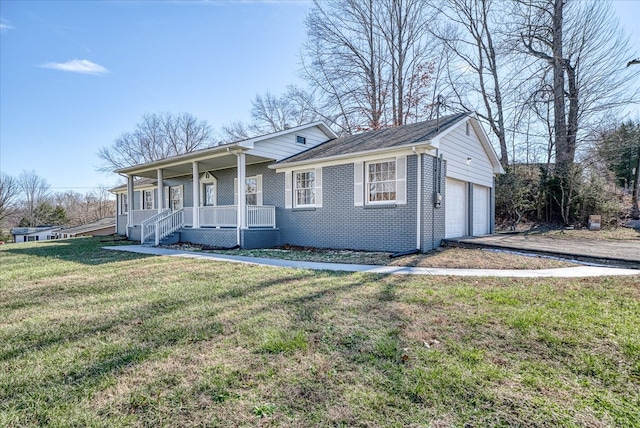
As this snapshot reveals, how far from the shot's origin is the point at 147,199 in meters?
21.3

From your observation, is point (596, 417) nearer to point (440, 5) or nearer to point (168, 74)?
point (168, 74)

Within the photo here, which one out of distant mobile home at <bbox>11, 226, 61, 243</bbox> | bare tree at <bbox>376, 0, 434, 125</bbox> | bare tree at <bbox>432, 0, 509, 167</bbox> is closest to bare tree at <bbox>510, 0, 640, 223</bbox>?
bare tree at <bbox>432, 0, 509, 167</bbox>

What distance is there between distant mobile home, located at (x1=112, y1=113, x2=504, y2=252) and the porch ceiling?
0.04 meters

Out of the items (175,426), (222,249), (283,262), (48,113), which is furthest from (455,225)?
(48,113)

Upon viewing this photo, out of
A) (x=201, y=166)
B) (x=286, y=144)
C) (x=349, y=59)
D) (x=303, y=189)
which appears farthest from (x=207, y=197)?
(x=349, y=59)

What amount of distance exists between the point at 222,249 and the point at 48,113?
70.0 feet

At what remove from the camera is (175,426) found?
2039 mm

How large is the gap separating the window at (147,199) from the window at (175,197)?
297cm

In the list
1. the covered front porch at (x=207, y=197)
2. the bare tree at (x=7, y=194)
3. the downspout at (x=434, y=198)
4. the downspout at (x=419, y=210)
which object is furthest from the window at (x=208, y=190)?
the bare tree at (x=7, y=194)

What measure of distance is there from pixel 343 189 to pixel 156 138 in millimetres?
35301

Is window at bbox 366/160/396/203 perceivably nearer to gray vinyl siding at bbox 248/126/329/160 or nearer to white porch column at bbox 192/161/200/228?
gray vinyl siding at bbox 248/126/329/160

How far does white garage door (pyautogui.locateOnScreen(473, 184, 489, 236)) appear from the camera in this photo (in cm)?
1343

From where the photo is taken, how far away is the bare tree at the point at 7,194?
4112 cm

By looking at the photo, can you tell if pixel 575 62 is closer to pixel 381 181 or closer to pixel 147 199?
pixel 381 181
